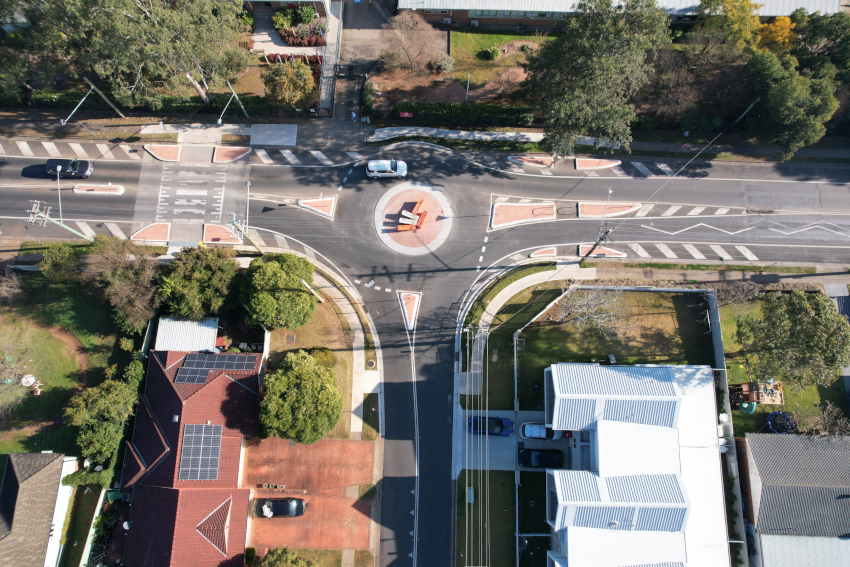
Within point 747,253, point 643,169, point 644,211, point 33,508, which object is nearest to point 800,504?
point 747,253

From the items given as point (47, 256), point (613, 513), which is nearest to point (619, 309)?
point (613, 513)

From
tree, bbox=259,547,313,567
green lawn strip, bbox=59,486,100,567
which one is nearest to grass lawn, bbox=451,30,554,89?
tree, bbox=259,547,313,567

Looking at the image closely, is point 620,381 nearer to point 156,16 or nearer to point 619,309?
point 619,309

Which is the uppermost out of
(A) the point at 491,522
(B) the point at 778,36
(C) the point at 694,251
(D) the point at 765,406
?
(B) the point at 778,36

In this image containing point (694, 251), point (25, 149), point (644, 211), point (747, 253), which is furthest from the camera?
point (25, 149)

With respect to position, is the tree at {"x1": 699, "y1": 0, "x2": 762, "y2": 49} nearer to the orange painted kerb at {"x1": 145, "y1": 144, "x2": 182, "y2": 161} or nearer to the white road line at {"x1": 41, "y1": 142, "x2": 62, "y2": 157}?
the orange painted kerb at {"x1": 145, "y1": 144, "x2": 182, "y2": 161}

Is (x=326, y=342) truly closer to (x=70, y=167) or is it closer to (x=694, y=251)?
(x=70, y=167)
